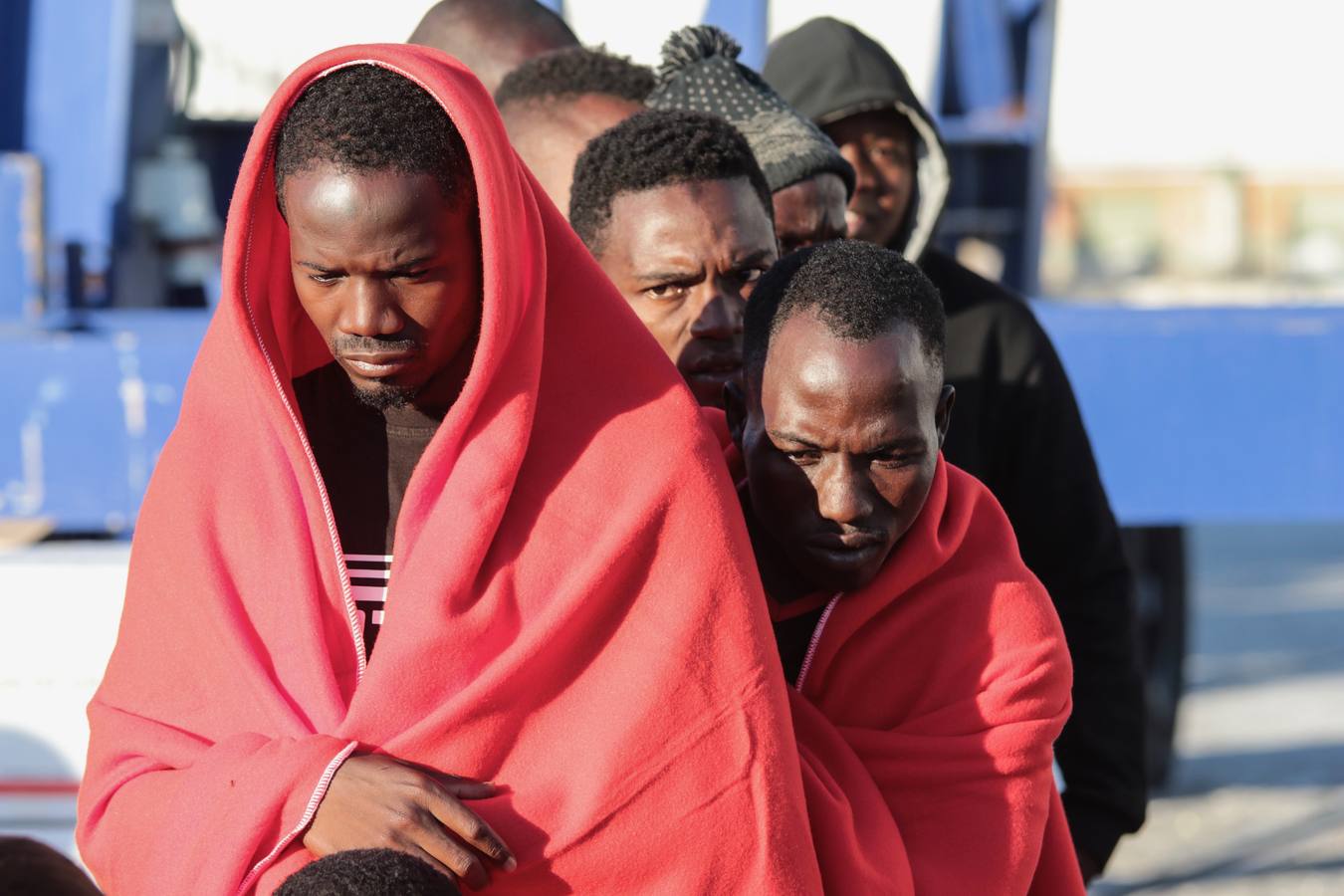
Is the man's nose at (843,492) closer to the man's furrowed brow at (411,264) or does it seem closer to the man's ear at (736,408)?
the man's ear at (736,408)

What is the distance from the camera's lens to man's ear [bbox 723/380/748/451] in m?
2.01

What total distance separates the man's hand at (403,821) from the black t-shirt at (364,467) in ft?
0.65

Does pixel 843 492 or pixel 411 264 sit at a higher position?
pixel 411 264

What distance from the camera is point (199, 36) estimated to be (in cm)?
566

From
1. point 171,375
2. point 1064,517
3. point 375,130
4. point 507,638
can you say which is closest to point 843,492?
point 507,638

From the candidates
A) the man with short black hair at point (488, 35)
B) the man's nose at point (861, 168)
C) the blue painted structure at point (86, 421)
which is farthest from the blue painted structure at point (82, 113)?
the man's nose at point (861, 168)

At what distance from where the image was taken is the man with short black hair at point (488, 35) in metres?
3.23

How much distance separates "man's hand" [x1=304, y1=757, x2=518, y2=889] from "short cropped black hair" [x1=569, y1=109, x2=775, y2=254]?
94 cm

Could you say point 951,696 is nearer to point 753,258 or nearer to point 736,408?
point 736,408

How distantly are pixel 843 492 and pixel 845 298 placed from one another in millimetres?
225

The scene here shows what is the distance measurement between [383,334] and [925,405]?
0.61 metres

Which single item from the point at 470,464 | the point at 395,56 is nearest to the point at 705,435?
the point at 470,464

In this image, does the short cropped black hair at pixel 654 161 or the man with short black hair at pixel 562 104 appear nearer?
the short cropped black hair at pixel 654 161

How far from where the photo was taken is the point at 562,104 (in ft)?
9.23
